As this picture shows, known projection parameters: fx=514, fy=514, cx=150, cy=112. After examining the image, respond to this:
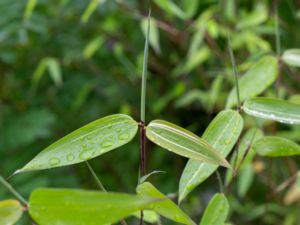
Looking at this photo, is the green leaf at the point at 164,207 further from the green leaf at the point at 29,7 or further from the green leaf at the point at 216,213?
the green leaf at the point at 29,7

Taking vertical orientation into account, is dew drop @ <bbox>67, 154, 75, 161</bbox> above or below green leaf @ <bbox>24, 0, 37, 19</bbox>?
above

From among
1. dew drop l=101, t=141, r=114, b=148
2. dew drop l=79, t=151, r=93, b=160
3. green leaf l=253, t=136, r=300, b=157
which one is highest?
dew drop l=101, t=141, r=114, b=148

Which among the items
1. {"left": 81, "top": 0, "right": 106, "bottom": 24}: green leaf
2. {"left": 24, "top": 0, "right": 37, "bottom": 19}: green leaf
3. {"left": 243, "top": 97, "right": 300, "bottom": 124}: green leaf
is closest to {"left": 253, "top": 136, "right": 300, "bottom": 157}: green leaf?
{"left": 243, "top": 97, "right": 300, "bottom": 124}: green leaf

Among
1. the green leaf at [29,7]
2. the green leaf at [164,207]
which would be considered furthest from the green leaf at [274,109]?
the green leaf at [29,7]

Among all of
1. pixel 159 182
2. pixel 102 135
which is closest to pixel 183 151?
pixel 102 135

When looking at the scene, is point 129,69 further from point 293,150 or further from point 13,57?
point 293,150

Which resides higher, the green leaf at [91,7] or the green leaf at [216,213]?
the green leaf at [91,7]

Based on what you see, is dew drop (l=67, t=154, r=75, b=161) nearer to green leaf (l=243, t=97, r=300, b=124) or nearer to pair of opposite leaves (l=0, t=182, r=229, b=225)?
pair of opposite leaves (l=0, t=182, r=229, b=225)
